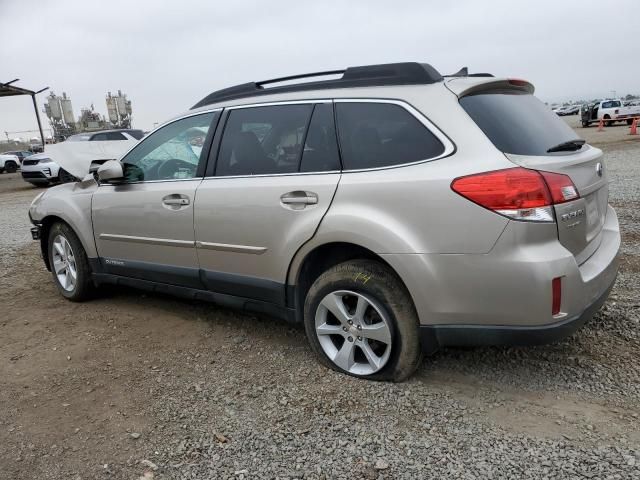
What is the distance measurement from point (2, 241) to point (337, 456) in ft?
25.3

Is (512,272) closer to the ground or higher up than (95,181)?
closer to the ground

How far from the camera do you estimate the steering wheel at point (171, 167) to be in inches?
153

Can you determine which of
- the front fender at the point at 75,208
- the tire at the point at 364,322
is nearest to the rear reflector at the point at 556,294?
the tire at the point at 364,322

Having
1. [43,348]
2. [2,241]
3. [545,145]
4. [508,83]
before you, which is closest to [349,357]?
[545,145]

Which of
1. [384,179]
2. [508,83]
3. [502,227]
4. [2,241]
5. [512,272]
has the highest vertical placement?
[508,83]

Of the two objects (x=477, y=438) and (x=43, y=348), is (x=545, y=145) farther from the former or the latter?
(x=43, y=348)

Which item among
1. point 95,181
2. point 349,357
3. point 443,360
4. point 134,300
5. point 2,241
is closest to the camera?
point 349,357

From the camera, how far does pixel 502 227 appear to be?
2.47m

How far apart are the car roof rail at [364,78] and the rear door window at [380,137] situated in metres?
0.16

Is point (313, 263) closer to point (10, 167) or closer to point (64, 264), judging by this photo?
point (64, 264)

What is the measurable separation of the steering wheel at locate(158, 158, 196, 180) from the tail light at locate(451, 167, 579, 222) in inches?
83.6

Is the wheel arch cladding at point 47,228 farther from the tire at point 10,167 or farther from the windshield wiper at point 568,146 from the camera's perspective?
the tire at point 10,167

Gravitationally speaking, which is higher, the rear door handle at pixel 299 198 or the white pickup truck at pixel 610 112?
the rear door handle at pixel 299 198

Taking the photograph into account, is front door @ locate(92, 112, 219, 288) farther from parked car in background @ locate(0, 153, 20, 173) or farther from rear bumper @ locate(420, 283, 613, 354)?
parked car in background @ locate(0, 153, 20, 173)
